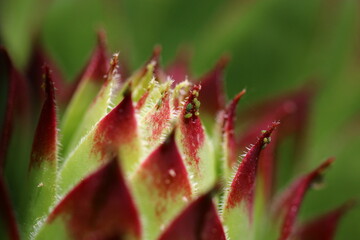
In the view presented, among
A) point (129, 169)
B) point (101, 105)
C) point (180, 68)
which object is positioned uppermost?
point (180, 68)

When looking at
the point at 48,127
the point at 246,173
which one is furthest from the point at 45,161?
the point at 246,173

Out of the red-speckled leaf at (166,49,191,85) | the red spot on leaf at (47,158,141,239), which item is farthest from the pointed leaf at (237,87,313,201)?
the red spot on leaf at (47,158,141,239)

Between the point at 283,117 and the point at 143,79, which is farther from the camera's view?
the point at 283,117

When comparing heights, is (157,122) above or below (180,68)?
below

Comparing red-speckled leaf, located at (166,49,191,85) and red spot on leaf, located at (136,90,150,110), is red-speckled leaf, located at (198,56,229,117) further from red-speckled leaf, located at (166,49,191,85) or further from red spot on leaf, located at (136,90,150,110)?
red spot on leaf, located at (136,90,150,110)

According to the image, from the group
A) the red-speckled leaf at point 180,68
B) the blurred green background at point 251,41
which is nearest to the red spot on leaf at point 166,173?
the red-speckled leaf at point 180,68

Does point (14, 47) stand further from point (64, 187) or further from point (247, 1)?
point (64, 187)

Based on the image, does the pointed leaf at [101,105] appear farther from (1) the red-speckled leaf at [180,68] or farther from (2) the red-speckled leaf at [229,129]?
(1) the red-speckled leaf at [180,68]

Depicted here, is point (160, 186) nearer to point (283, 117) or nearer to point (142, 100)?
point (142, 100)
